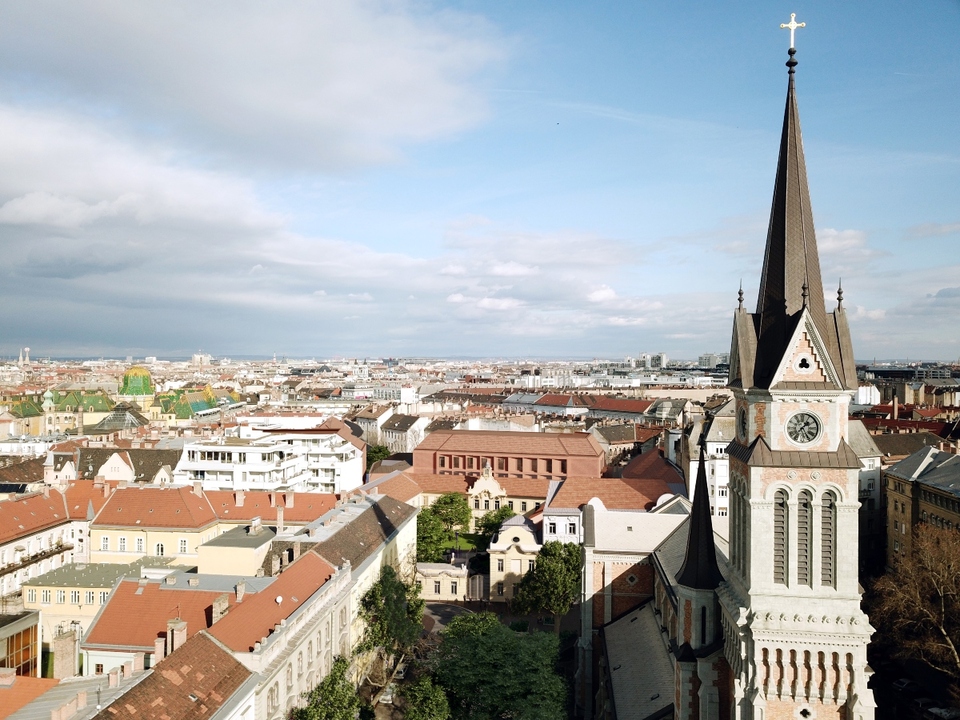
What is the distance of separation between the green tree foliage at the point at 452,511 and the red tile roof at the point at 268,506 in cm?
1549

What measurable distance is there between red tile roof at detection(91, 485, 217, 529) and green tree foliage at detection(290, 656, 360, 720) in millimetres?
35677

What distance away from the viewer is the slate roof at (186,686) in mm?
26906

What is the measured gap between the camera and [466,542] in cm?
8525

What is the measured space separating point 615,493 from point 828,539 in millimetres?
49358

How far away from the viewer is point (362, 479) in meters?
103

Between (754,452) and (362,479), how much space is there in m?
83.1

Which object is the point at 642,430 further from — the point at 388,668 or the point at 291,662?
the point at 291,662

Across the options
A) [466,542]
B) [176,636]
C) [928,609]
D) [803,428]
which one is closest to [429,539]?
[466,542]

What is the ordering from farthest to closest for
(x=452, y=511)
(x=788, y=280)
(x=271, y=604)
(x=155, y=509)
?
(x=452, y=511) → (x=155, y=509) → (x=271, y=604) → (x=788, y=280)

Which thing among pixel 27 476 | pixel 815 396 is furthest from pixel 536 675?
pixel 27 476

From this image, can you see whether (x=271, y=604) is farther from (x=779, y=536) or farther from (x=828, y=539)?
(x=828, y=539)

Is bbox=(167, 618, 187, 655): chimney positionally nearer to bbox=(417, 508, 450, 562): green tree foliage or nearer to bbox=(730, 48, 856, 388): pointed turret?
bbox=(730, 48, 856, 388): pointed turret

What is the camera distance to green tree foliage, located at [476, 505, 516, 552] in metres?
81.1

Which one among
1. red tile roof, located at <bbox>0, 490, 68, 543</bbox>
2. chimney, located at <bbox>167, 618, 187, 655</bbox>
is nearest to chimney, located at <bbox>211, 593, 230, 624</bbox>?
chimney, located at <bbox>167, 618, 187, 655</bbox>
